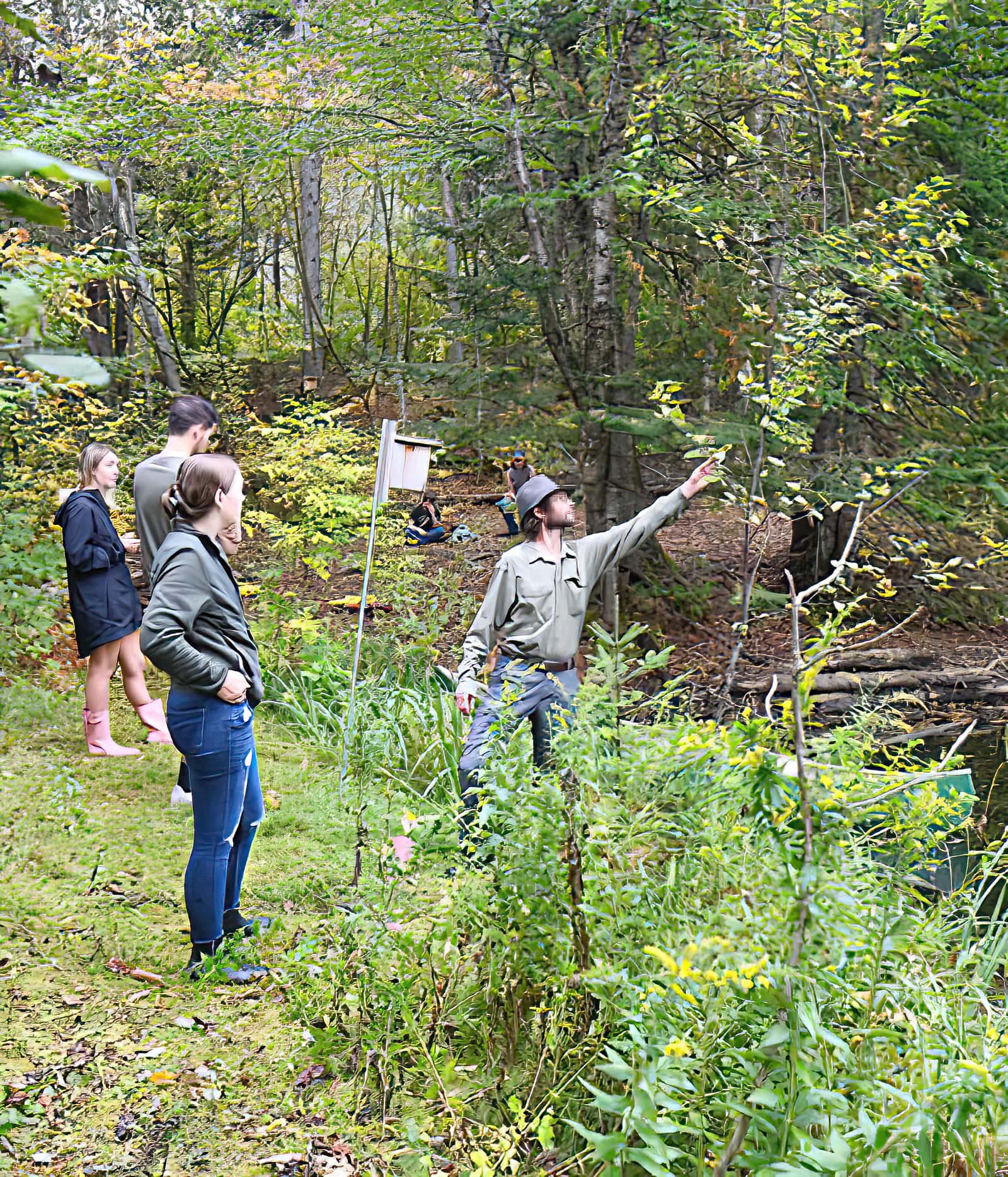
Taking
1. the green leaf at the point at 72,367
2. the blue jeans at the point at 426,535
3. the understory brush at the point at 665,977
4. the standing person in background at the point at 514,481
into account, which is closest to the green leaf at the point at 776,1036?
the understory brush at the point at 665,977

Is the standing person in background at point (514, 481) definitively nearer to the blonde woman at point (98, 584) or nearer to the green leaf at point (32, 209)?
the blonde woman at point (98, 584)

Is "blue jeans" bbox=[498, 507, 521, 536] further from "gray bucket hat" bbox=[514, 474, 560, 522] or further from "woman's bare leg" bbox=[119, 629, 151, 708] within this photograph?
"gray bucket hat" bbox=[514, 474, 560, 522]

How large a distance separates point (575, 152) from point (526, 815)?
570 centimetres

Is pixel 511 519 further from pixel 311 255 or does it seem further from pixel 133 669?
pixel 311 255

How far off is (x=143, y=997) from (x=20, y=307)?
332 centimetres

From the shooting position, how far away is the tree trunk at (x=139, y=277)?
1152 centimetres

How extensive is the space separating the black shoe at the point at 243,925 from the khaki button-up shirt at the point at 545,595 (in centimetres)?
123

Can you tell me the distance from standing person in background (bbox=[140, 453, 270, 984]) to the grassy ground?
0.93 ft

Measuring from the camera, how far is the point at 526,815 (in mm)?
2674

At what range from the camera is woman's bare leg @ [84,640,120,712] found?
5.68 m

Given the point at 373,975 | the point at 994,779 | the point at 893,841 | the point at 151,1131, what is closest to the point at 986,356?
the point at 994,779

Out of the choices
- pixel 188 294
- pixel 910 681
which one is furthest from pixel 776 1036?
pixel 188 294

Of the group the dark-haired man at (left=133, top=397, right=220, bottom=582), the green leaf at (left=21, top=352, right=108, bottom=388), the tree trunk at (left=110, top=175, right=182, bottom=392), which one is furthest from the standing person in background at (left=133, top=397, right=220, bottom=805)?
the tree trunk at (left=110, top=175, right=182, bottom=392)

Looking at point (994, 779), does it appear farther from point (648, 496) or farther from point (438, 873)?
point (438, 873)
